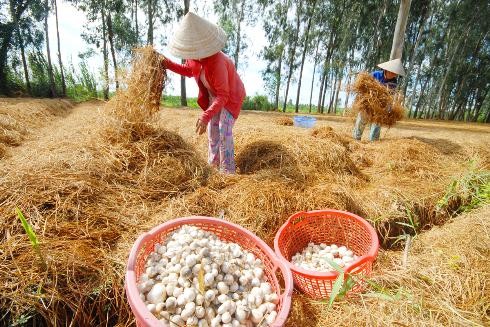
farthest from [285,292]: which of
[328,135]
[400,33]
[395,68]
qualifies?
[400,33]

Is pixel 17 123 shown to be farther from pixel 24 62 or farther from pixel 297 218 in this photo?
pixel 24 62

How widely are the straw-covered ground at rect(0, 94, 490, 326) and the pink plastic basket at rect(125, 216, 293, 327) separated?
219 millimetres

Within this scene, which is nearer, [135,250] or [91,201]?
[135,250]

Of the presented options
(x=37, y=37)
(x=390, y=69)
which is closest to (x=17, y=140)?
(x=390, y=69)

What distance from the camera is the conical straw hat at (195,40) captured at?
2377 millimetres

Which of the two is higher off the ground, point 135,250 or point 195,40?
point 195,40

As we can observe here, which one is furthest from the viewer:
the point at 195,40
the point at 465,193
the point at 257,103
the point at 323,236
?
the point at 257,103

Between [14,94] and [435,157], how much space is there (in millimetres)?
14506

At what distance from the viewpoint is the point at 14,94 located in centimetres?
1176

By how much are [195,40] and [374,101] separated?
3115 mm

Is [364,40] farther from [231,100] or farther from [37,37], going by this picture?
[231,100]

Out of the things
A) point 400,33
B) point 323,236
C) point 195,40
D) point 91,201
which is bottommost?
point 323,236

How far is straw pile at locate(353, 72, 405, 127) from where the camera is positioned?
442 centimetres

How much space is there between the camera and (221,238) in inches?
66.8
